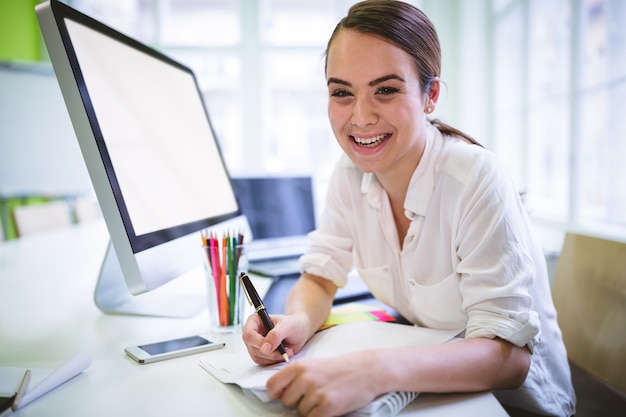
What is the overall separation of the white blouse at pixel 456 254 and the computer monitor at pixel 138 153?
28 centimetres

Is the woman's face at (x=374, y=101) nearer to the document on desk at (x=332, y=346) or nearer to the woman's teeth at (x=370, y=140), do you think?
the woman's teeth at (x=370, y=140)

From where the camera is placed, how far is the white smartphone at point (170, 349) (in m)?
0.71

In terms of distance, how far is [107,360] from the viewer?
0.72 metres

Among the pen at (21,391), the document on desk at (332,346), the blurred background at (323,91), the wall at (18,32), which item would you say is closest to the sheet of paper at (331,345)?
the document on desk at (332,346)

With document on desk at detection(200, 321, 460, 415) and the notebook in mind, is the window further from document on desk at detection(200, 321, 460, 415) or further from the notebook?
document on desk at detection(200, 321, 460, 415)

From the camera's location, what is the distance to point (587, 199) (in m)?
3.02

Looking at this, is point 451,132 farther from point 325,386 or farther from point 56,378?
point 56,378

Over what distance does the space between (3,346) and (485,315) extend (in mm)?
751

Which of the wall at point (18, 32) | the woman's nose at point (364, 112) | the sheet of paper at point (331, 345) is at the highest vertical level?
the wall at point (18, 32)

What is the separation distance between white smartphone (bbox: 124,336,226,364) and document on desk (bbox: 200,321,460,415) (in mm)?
26

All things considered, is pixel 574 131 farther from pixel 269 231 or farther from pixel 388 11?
pixel 388 11

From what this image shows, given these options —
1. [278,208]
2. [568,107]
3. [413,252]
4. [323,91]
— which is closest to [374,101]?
[413,252]

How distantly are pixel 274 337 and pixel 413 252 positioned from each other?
35 centimetres

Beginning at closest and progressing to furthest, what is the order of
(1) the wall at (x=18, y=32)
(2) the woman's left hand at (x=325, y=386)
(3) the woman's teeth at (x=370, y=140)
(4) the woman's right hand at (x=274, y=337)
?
(2) the woman's left hand at (x=325, y=386) → (4) the woman's right hand at (x=274, y=337) → (3) the woman's teeth at (x=370, y=140) → (1) the wall at (x=18, y=32)
